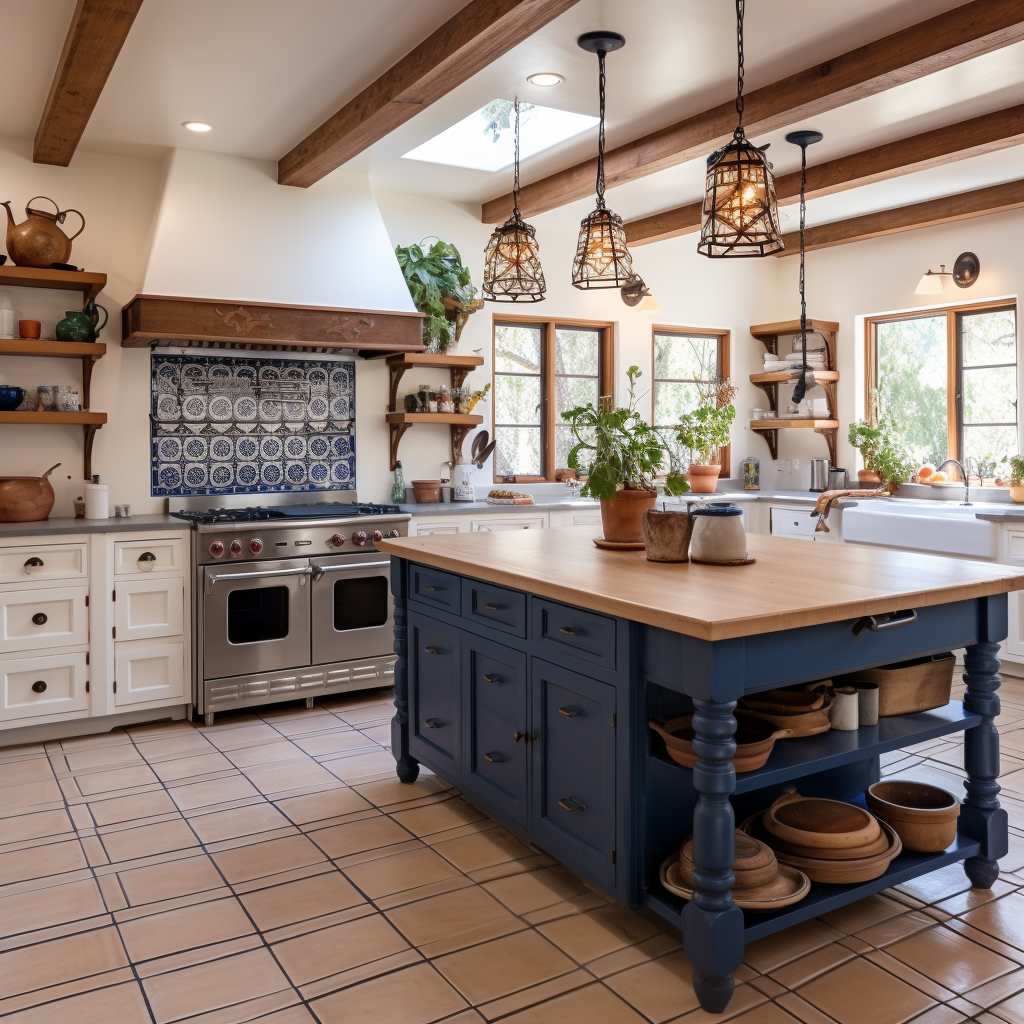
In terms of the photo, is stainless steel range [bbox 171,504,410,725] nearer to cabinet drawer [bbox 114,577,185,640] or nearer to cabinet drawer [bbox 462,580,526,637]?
cabinet drawer [bbox 114,577,185,640]

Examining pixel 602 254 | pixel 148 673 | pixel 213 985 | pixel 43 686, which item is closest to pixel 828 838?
pixel 213 985

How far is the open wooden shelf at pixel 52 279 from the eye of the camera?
4328mm

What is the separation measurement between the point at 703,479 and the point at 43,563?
14.1 ft

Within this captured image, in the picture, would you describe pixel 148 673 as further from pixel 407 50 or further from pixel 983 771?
pixel 983 771

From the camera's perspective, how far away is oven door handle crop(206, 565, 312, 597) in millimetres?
4410

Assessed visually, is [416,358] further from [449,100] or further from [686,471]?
[686,471]

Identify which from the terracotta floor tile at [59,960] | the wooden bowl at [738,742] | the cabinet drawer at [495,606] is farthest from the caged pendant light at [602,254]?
the terracotta floor tile at [59,960]

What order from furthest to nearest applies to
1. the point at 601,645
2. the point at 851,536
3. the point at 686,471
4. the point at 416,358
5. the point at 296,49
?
the point at 686,471
the point at 851,536
the point at 416,358
the point at 296,49
the point at 601,645

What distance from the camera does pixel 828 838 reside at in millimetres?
2426

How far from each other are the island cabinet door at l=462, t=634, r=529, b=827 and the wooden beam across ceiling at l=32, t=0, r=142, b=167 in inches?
89.9

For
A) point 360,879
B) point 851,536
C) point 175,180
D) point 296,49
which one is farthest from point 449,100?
point 851,536

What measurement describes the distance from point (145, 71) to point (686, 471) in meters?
4.50

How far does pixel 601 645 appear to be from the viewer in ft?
7.98

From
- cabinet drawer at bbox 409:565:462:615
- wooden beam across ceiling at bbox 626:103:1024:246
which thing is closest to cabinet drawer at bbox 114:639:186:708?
cabinet drawer at bbox 409:565:462:615
